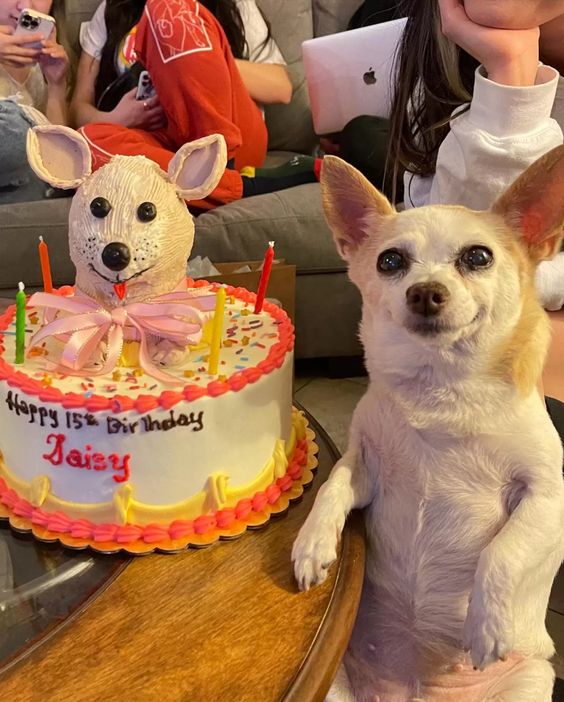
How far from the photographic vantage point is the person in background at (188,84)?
82.0 inches

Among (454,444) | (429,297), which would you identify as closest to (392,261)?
(429,297)

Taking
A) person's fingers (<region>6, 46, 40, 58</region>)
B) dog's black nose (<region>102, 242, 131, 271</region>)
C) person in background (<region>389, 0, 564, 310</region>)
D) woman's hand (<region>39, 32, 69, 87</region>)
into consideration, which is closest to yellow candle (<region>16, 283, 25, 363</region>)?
dog's black nose (<region>102, 242, 131, 271</region>)

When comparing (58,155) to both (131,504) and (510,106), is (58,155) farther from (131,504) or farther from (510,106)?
(510,106)

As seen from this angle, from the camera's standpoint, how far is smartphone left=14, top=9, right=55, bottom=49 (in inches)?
95.5

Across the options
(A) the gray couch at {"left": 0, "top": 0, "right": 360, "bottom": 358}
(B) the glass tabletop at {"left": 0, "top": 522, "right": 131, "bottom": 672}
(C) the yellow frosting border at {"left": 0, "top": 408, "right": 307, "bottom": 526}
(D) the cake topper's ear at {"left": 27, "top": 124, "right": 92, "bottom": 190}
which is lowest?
(A) the gray couch at {"left": 0, "top": 0, "right": 360, "bottom": 358}

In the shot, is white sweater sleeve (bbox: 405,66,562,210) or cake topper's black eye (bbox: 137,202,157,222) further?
white sweater sleeve (bbox: 405,66,562,210)

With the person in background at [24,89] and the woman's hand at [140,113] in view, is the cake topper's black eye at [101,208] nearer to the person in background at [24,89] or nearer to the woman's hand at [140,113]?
the person in background at [24,89]

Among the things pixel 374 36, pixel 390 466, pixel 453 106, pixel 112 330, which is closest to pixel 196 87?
pixel 374 36

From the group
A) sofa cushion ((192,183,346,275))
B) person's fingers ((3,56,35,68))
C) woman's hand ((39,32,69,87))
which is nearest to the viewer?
sofa cushion ((192,183,346,275))

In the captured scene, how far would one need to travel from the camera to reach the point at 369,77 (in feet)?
8.25

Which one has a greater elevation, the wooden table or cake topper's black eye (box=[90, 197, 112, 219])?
cake topper's black eye (box=[90, 197, 112, 219])


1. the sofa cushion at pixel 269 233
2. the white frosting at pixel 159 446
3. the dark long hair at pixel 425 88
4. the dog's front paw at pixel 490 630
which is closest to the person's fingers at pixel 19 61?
the sofa cushion at pixel 269 233

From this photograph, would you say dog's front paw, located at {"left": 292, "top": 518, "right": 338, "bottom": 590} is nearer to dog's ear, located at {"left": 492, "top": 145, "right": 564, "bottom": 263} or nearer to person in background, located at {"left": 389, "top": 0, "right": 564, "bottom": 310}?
dog's ear, located at {"left": 492, "top": 145, "right": 564, "bottom": 263}

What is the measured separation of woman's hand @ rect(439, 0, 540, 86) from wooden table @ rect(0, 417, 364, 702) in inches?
28.2
